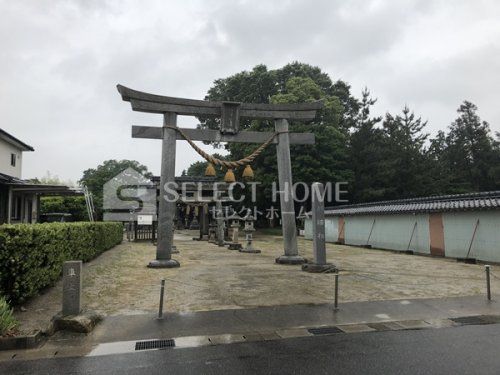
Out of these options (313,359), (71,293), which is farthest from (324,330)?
(71,293)

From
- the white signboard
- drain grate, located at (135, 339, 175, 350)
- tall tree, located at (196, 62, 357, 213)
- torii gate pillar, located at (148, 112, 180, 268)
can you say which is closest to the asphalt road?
drain grate, located at (135, 339, 175, 350)

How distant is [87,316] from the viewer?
21.9 ft

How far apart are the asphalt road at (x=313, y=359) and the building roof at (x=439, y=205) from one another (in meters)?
11.7

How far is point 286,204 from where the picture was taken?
47.5 feet

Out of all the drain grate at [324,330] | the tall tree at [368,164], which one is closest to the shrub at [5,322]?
the drain grate at [324,330]

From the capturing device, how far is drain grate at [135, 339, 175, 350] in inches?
225

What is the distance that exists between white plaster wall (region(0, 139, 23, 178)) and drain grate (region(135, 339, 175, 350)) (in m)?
21.5

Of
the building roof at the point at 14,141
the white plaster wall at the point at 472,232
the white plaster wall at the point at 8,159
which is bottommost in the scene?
the white plaster wall at the point at 472,232

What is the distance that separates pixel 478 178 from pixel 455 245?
31.9 meters

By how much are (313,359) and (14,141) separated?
24.7m

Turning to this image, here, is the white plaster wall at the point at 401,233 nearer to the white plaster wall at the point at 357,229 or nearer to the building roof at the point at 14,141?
the white plaster wall at the point at 357,229

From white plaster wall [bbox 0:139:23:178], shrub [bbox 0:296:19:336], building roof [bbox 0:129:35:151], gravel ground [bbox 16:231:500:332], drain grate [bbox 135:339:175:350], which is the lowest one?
drain grate [bbox 135:339:175:350]

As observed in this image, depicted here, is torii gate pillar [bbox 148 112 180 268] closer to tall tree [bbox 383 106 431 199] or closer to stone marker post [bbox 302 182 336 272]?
stone marker post [bbox 302 182 336 272]

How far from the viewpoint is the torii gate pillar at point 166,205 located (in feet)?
42.6
